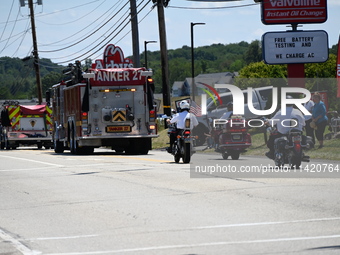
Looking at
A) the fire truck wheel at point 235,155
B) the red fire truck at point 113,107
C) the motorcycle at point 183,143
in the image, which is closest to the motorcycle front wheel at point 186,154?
the motorcycle at point 183,143

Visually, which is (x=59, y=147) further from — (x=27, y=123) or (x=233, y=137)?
(x=233, y=137)

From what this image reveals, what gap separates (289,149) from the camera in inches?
677

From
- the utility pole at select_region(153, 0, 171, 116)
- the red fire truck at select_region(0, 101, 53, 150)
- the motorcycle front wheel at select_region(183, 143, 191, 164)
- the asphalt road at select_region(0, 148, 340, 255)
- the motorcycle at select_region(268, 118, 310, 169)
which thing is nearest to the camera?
the asphalt road at select_region(0, 148, 340, 255)

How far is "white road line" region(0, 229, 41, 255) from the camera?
27.0 feet

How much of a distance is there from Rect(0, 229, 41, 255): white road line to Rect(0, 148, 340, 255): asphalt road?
0.04 ft

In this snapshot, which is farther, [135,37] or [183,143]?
[135,37]

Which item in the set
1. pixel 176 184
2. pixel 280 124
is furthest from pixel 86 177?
pixel 280 124

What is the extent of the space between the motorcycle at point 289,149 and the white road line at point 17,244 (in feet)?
28.8

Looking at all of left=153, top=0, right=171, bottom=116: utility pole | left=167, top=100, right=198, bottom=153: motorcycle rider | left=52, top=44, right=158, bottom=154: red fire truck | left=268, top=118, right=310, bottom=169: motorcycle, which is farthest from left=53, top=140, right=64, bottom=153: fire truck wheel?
left=268, top=118, right=310, bottom=169: motorcycle

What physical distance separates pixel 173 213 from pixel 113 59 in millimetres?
23420

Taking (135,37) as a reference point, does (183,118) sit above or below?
below

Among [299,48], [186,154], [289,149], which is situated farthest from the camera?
[299,48]

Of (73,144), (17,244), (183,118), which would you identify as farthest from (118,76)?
(17,244)

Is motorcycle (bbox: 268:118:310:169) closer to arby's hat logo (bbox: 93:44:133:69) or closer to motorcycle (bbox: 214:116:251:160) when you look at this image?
motorcycle (bbox: 214:116:251:160)
